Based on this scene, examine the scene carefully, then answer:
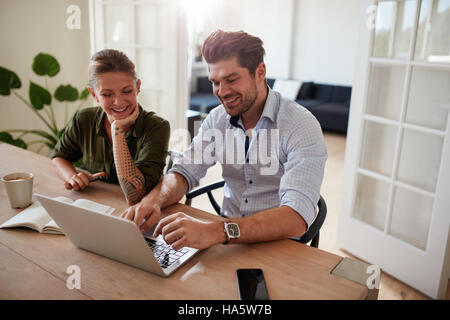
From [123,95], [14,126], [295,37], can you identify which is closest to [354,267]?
[123,95]

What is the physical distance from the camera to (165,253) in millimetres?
988

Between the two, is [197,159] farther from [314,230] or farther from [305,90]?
[305,90]

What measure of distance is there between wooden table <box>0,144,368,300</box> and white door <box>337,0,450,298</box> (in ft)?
4.35

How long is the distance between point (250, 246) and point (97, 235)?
401 mm

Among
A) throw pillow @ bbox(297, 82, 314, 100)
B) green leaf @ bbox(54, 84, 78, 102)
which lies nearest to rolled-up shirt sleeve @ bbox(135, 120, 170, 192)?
green leaf @ bbox(54, 84, 78, 102)

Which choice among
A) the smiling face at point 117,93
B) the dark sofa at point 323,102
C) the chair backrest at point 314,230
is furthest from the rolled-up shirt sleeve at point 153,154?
the dark sofa at point 323,102

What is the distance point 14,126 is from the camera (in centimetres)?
314

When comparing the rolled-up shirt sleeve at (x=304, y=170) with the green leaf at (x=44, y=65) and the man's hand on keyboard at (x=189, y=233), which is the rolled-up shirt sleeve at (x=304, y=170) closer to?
the man's hand on keyboard at (x=189, y=233)

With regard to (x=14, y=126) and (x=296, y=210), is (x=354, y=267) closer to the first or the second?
(x=296, y=210)

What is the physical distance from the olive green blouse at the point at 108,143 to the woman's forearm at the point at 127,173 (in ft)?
0.23

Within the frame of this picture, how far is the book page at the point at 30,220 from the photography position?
3.65 ft

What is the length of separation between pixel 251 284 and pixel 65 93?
2.57 metres
